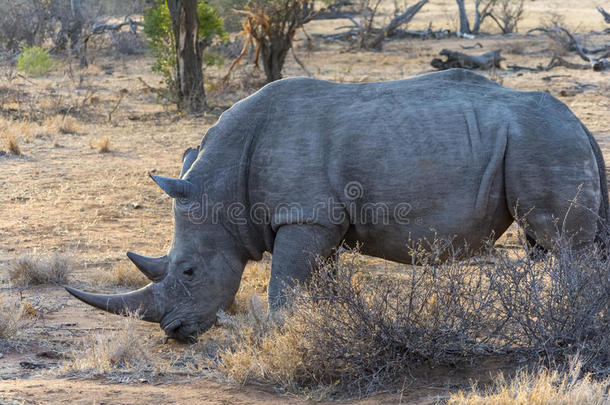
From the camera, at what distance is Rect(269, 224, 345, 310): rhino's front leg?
5.15 meters

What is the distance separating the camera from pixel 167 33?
16344 mm

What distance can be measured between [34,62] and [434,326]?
1628cm

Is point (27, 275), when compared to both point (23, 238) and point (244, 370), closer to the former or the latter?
point (23, 238)

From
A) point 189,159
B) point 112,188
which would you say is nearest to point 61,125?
point 112,188

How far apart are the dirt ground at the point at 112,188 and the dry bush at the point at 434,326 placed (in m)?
0.14

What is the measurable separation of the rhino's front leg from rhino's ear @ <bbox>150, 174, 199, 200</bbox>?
23.8 inches

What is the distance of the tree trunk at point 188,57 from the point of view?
14.1 meters

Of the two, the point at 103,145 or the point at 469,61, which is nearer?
the point at 103,145

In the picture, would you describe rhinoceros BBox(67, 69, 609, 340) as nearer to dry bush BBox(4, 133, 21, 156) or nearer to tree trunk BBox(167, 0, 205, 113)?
dry bush BBox(4, 133, 21, 156)

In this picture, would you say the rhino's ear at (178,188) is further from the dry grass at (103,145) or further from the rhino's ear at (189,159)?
the dry grass at (103,145)

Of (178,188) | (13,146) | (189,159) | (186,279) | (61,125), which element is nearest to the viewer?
(178,188)

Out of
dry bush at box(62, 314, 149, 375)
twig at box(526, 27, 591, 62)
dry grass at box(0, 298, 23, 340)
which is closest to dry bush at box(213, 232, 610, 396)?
dry bush at box(62, 314, 149, 375)

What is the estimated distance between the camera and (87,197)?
9750 mm

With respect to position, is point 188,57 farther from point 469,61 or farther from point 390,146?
point 390,146
